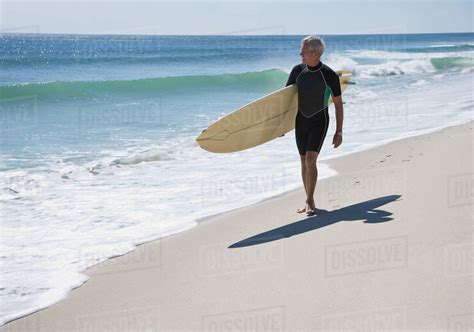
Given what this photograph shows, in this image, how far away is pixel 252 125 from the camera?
598cm

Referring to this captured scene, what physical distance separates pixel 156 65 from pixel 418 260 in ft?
109

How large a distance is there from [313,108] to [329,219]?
0.95 meters

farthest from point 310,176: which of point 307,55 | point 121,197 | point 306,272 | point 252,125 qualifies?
point 121,197

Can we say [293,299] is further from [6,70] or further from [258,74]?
[6,70]

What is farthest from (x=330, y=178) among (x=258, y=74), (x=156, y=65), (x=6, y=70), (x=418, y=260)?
(x=156, y=65)

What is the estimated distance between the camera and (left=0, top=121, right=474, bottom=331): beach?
298 cm

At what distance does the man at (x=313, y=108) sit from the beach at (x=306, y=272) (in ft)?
1.29

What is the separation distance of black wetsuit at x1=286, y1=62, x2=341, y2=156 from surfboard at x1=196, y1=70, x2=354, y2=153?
31.1 inches

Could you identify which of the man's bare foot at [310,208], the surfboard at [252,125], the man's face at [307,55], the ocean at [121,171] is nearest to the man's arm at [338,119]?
the man's face at [307,55]

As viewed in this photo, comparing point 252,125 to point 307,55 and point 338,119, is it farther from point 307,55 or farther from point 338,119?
point 307,55

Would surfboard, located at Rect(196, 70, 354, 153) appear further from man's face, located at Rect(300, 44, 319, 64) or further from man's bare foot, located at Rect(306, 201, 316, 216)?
man's bare foot, located at Rect(306, 201, 316, 216)

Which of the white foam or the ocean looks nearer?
the white foam

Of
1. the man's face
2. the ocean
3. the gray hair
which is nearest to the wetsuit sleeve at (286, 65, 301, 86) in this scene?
the man's face

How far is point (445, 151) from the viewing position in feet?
20.4
